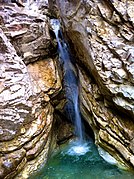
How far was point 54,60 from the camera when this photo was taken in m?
8.52

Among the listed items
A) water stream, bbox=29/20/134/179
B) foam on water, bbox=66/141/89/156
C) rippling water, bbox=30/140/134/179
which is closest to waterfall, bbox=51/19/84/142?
water stream, bbox=29/20/134/179

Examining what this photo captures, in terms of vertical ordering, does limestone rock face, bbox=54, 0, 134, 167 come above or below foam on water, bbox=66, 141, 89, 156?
above

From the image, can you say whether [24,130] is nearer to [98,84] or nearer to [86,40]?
[98,84]

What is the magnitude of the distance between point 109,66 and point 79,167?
2.50 m

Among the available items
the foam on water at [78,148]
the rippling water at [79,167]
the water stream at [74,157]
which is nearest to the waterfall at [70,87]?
the water stream at [74,157]

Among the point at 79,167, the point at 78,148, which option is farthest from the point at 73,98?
the point at 79,167

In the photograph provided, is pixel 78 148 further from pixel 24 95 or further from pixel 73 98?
pixel 24 95

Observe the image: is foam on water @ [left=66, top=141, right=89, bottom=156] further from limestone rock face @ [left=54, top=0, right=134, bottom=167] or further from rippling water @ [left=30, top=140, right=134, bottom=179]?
limestone rock face @ [left=54, top=0, right=134, bottom=167]

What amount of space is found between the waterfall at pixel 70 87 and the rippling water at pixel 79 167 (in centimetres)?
81

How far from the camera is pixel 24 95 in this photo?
625 cm

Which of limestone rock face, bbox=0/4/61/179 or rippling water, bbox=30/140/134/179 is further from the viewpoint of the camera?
rippling water, bbox=30/140/134/179

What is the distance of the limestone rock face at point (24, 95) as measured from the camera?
5.82 meters

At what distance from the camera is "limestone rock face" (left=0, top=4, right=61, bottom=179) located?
5820mm

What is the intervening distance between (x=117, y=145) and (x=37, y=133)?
6.35ft
